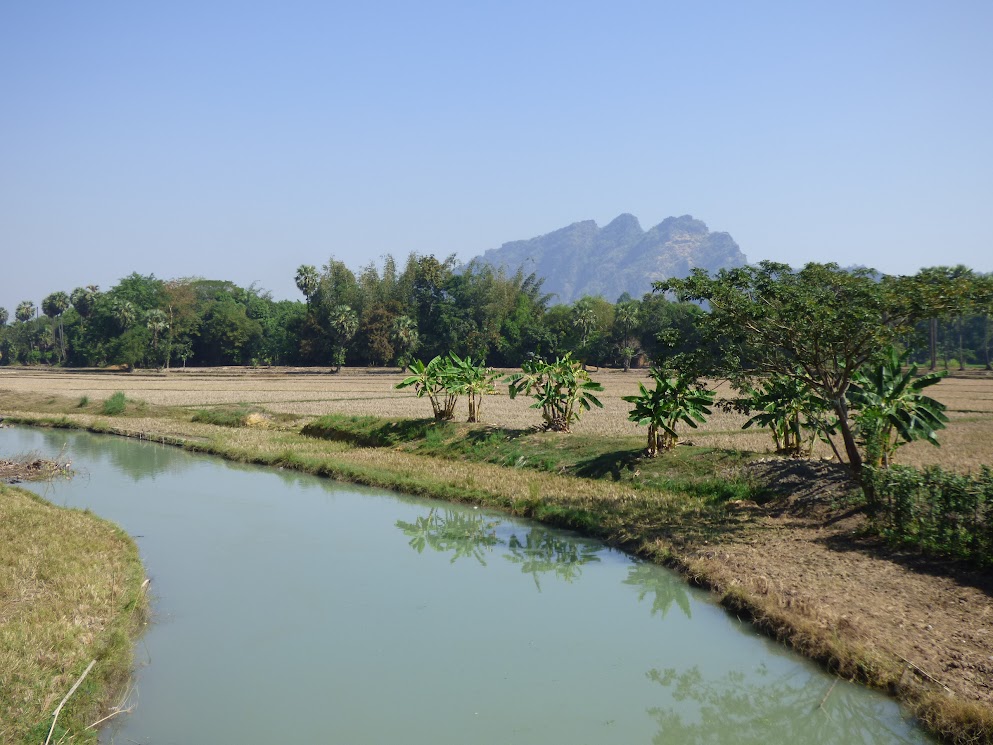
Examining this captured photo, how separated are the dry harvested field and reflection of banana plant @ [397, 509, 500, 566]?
5986 millimetres

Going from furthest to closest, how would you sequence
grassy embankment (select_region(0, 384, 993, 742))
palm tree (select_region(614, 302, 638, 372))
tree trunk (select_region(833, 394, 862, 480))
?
palm tree (select_region(614, 302, 638, 372)), tree trunk (select_region(833, 394, 862, 480)), grassy embankment (select_region(0, 384, 993, 742))

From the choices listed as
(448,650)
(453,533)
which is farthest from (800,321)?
(448,650)

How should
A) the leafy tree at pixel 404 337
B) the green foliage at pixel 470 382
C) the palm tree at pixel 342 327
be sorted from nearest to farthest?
the green foliage at pixel 470 382 < the palm tree at pixel 342 327 < the leafy tree at pixel 404 337

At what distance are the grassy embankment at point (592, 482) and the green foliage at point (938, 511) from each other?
1969 mm

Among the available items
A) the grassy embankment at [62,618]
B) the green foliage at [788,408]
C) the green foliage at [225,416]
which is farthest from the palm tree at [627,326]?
the grassy embankment at [62,618]

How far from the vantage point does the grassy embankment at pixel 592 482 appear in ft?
25.7

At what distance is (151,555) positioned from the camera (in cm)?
1229

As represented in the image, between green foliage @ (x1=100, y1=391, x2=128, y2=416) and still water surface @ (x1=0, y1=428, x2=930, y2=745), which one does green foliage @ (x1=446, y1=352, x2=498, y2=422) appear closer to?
still water surface @ (x1=0, y1=428, x2=930, y2=745)

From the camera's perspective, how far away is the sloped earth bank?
7371mm

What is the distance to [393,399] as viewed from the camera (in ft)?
122

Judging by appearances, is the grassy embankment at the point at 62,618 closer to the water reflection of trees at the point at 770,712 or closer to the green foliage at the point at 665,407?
the water reflection of trees at the point at 770,712

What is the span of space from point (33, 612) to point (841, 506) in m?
10.6

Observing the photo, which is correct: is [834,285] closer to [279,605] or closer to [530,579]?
[530,579]

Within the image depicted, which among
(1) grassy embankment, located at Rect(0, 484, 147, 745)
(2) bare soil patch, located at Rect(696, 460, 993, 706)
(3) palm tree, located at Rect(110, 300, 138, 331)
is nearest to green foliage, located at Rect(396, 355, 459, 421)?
(1) grassy embankment, located at Rect(0, 484, 147, 745)
